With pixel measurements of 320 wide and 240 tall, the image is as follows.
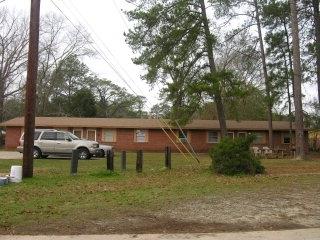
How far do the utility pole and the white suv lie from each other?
13969 mm

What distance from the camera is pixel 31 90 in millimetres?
16750

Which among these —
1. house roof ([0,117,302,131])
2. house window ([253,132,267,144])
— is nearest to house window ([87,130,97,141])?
house roof ([0,117,302,131])

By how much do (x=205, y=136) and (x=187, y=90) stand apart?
50.8 ft

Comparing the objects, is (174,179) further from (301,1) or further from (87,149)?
(301,1)

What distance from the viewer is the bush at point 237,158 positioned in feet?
62.6

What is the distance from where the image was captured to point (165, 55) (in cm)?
3356

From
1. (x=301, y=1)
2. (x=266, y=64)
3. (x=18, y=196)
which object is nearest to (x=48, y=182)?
(x=18, y=196)

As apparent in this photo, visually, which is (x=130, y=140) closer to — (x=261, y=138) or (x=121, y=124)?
(x=121, y=124)

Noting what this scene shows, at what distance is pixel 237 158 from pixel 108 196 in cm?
775

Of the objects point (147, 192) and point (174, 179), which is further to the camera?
point (174, 179)

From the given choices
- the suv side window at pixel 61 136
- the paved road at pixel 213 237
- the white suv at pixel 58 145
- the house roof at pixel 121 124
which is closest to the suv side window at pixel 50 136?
the white suv at pixel 58 145

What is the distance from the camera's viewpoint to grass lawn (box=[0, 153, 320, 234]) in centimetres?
924

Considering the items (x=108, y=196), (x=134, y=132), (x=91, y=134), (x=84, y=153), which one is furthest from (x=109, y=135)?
(x=108, y=196)

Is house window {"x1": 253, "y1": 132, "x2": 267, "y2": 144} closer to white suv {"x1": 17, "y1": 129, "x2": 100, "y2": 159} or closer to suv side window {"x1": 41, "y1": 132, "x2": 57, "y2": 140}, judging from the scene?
white suv {"x1": 17, "y1": 129, "x2": 100, "y2": 159}
